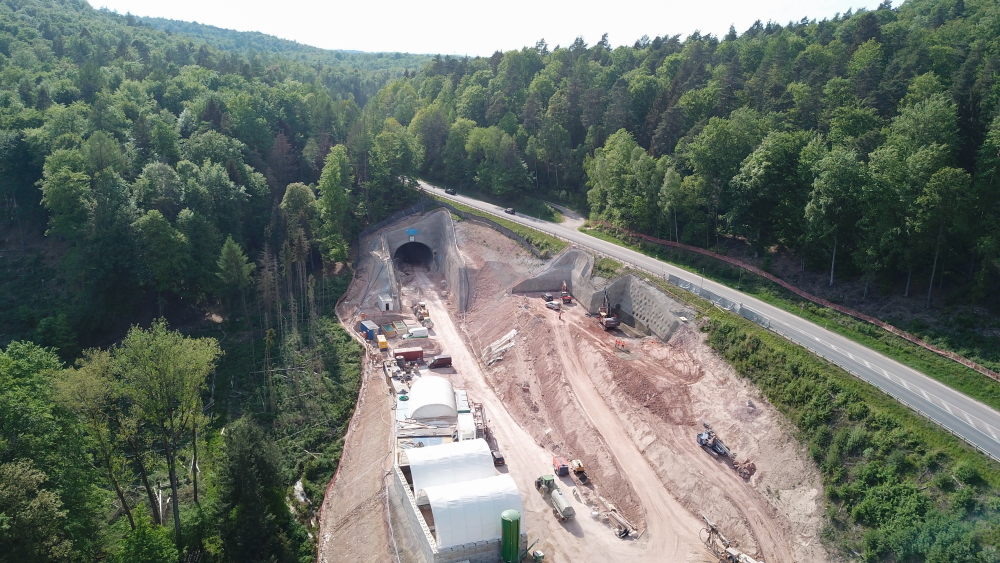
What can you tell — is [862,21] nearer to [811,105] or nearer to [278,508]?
[811,105]

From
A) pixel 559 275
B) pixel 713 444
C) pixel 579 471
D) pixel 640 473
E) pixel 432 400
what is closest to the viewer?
pixel 640 473

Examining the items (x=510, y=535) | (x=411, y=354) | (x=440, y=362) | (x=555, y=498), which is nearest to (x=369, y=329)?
(x=411, y=354)

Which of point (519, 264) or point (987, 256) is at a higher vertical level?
point (987, 256)

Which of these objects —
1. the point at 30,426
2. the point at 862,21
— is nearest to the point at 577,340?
the point at 30,426

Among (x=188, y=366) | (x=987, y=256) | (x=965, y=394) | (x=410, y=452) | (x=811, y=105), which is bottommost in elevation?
(x=410, y=452)

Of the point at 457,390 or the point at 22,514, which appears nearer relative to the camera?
Result: the point at 22,514

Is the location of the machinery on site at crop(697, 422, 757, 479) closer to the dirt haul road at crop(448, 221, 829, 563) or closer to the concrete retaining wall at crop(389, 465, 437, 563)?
the dirt haul road at crop(448, 221, 829, 563)

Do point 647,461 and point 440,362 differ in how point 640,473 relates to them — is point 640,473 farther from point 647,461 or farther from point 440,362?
point 440,362

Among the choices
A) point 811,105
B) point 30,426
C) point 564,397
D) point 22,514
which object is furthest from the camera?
point 811,105

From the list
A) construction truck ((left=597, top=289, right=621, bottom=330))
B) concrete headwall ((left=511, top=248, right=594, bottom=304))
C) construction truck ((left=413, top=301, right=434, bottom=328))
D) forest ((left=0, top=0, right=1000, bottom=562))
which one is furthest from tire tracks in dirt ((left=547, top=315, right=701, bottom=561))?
construction truck ((left=413, top=301, right=434, bottom=328))
